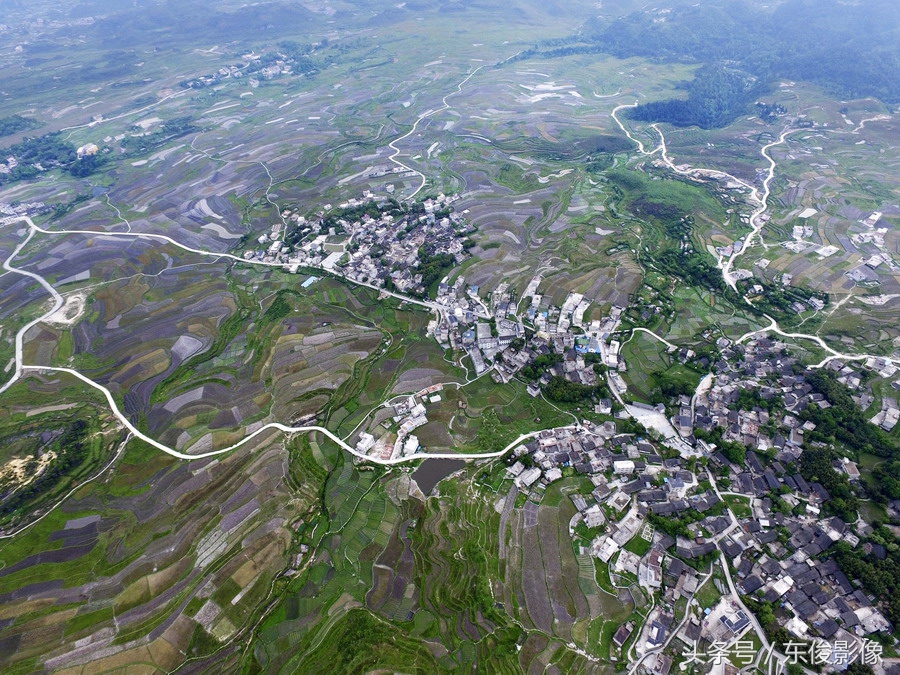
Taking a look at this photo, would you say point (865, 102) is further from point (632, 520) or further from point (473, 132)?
point (632, 520)

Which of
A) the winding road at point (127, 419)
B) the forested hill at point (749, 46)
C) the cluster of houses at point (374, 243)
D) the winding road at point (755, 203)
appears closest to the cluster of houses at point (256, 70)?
the forested hill at point (749, 46)

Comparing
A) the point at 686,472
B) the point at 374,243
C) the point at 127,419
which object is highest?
the point at 374,243

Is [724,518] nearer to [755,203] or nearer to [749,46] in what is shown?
[755,203]

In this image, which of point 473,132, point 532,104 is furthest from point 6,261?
point 532,104

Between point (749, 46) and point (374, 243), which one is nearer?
point (374, 243)

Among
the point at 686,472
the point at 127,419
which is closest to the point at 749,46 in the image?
the point at 686,472

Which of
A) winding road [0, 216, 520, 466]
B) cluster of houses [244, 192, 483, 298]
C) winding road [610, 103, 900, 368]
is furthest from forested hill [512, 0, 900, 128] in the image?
winding road [0, 216, 520, 466]

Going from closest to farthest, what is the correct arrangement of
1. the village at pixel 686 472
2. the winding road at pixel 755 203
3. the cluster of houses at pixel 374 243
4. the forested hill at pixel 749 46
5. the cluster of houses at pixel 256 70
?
the village at pixel 686 472 < the winding road at pixel 755 203 < the cluster of houses at pixel 374 243 < the forested hill at pixel 749 46 < the cluster of houses at pixel 256 70

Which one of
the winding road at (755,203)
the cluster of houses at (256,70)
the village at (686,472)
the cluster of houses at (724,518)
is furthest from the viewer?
the cluster of houses at (256,70)

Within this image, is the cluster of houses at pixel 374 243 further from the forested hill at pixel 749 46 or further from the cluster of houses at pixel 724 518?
the forested hill at pixel 749 46
